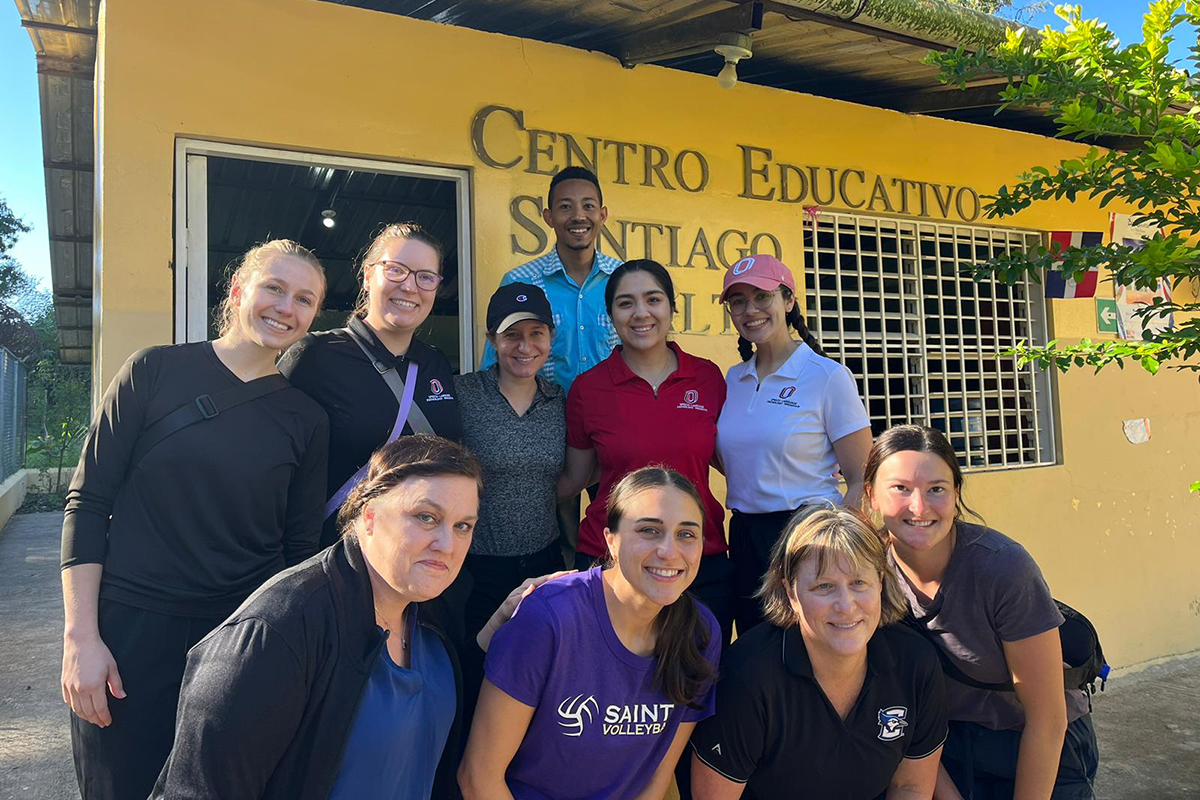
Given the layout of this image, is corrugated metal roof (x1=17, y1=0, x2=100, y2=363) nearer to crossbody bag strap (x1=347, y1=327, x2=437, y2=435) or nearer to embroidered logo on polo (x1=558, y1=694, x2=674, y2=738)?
crossbody bag strap (x1=347, y1=327, x2=437, y2=435)

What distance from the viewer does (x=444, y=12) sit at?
3908 mm

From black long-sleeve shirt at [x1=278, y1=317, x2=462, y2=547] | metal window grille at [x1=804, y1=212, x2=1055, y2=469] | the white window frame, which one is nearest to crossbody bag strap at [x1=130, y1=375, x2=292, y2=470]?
black long-sleeve shirt at [x1=278, y1=317, x2=462, y2=547]

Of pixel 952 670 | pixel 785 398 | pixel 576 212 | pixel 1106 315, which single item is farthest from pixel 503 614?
pixel 1106 315

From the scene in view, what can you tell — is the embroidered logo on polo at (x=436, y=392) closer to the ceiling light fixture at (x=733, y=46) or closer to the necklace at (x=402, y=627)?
the necklace at (x=402, y=627)

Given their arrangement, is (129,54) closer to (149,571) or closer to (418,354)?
Result: (418,354)

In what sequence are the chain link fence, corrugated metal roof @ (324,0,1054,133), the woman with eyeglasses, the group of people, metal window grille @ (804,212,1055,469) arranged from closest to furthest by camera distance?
the group of people, the woman with eyeglasses, corrugated metal roof @ (324,0,1054,133), metal window grille @ (804,212,1055,469), the chain link fence

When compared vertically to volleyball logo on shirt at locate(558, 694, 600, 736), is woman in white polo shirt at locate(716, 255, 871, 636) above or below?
above

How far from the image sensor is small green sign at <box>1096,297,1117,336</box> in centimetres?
577

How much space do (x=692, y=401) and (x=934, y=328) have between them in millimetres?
2971

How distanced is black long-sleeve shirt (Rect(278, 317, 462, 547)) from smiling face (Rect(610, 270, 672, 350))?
0.68m

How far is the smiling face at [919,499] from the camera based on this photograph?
2420 millimetres

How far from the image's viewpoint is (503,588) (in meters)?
2.72

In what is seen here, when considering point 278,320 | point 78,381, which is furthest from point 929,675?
point 78,381

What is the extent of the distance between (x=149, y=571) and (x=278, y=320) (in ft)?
2.31
